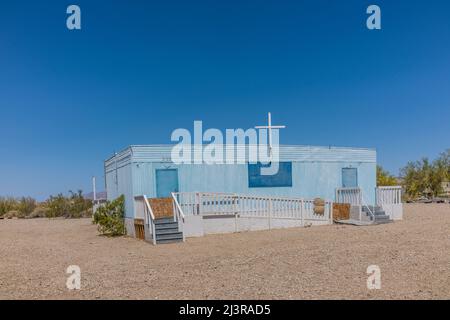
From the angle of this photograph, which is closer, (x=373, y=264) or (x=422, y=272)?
(x=422, y=272)

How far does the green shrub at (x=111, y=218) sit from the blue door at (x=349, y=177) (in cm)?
1065

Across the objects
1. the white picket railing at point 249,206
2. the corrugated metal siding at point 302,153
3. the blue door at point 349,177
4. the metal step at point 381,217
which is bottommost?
the metal step at point 381,217

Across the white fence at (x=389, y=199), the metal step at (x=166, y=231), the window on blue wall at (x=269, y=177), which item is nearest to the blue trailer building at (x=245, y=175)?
the window on blue wall at (x=269, y=177)

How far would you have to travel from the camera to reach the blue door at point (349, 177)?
59.6ft

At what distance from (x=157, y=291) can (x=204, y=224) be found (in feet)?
24.7

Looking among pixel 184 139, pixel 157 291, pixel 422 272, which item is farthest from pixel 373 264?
pixel 184 139

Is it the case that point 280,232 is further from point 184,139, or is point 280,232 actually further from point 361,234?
point 184,139

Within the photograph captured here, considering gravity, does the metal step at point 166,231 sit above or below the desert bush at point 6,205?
above

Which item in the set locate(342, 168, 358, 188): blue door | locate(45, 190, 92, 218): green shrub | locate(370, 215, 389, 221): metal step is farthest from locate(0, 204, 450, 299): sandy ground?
locate(45, 190, 92, 218): green shrub

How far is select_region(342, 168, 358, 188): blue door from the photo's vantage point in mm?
18156

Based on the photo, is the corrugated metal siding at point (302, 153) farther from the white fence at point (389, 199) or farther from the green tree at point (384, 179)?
the green tree at point (384, 179)

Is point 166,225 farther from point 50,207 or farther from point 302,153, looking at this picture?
point 50,207

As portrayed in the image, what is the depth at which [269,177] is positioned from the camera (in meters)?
16.3
